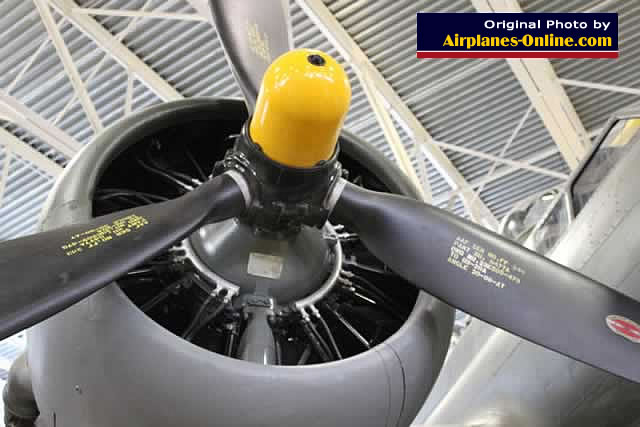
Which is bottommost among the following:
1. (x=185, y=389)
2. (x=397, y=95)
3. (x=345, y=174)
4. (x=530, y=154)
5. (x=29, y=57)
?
(x=530, y=154)

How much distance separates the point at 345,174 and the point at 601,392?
1.67 m

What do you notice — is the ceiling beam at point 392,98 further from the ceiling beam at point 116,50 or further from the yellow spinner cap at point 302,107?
the yellow spinner cap at point 302,107

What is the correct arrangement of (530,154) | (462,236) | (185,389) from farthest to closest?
(530,154), (462,236), (185,389)

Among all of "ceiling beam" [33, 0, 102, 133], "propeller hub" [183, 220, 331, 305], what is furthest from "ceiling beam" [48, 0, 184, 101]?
"propeller hub" [183, 220, 331, 305]

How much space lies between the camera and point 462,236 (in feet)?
11.9

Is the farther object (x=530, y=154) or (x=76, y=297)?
(x=530, y=154)

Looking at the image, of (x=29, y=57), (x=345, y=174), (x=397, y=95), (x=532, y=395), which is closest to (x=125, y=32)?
(x=29, y=57)

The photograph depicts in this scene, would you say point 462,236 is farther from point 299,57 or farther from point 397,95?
point 397,95

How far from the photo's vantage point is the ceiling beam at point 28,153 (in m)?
11.5

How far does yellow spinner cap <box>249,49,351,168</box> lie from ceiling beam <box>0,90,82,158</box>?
24.6ft

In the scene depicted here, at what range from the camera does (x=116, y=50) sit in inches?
415

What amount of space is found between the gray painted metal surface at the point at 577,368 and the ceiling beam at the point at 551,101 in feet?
21.2

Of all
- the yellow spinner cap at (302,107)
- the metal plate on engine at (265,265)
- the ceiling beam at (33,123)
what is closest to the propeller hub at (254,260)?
the metal plate on engine at (265,265)

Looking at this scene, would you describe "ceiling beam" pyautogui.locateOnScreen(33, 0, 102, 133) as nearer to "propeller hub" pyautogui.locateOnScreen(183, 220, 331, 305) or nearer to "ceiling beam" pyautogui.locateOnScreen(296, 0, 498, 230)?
"ceiling beam" pyautogui.locateOnScreen(296, 0, 498, 230)
